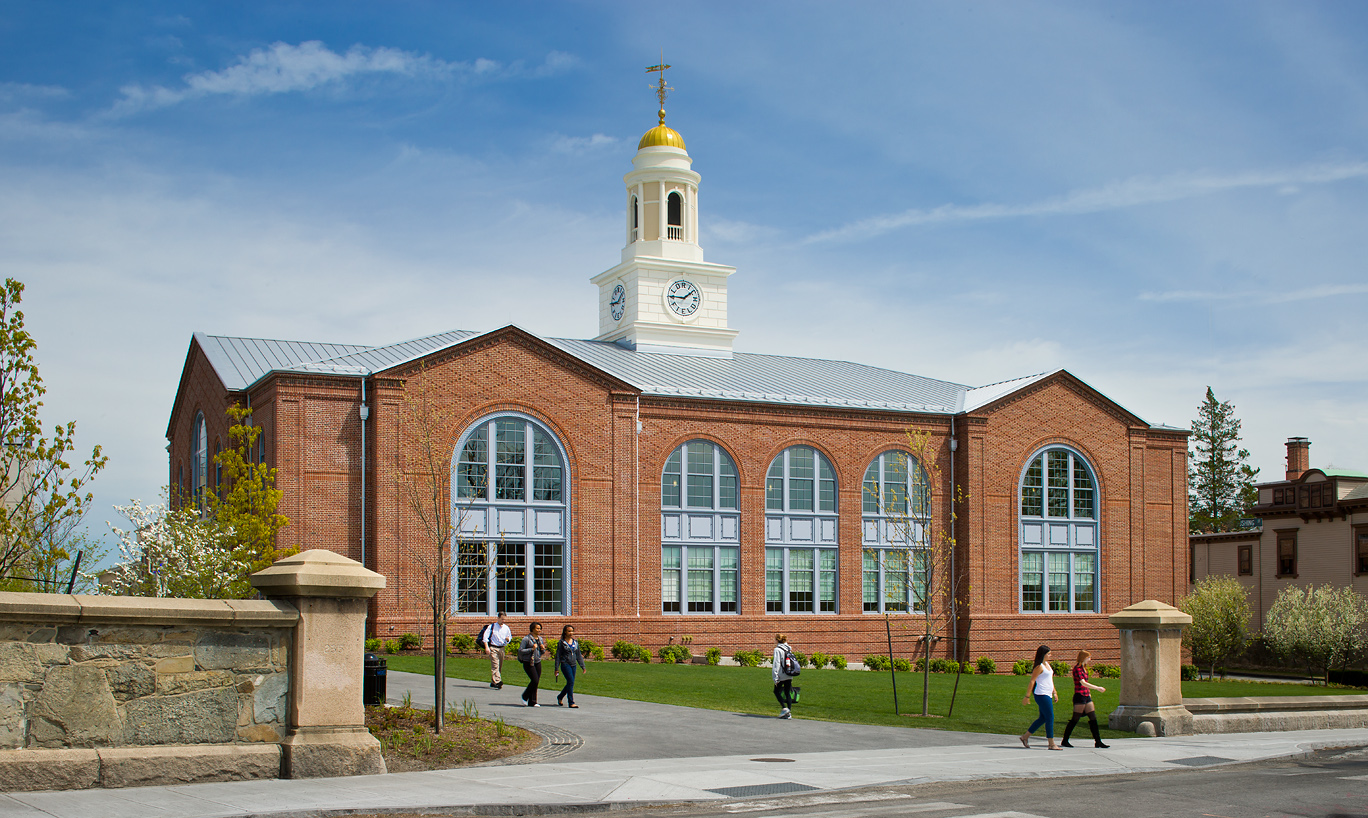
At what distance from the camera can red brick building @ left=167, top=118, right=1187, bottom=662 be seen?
36.8 metres

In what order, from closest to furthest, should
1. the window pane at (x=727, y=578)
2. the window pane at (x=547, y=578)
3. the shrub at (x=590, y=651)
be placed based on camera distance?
1. the shrub at (x=590, y=651)
2. the window pane at (x=547, y=578)
3. the window pane at (x=727, y=578)

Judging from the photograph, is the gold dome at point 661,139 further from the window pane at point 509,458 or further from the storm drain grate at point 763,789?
the storm drain grate at point 763,789

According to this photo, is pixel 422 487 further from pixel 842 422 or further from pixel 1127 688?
pixel 1127 688

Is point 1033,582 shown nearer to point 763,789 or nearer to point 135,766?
point 763,789

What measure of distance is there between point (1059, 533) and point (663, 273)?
60.2ft

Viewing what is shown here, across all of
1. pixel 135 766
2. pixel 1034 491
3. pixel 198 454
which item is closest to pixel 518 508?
pixel 198 454

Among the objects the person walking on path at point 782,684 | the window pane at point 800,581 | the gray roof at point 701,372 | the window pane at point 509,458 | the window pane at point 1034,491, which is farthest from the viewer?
the window pane at point 1034,491

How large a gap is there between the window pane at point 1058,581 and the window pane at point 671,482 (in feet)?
48.9

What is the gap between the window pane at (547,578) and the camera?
3922 centimetres

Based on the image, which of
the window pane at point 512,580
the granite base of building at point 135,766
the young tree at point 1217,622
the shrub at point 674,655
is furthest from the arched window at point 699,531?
the granite base of building at point 135,766

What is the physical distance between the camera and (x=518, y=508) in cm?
3894

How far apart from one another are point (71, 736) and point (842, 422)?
3402cm

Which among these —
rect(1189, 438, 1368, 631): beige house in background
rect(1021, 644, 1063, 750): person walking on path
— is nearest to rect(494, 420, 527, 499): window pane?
rect(1021, 644, 1063, 750): person walking on path

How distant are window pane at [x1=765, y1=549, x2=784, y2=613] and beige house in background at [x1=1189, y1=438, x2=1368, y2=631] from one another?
26.6m
